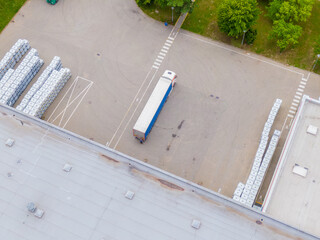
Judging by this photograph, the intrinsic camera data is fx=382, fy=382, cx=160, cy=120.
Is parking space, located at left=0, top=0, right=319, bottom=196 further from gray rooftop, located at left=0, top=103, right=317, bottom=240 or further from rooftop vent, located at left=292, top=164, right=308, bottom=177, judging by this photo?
gray rooftop, located at left=0, top=103, right=317, bottom=240

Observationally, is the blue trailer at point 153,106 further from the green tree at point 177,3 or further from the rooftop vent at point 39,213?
the rooftop vent at point 39,213

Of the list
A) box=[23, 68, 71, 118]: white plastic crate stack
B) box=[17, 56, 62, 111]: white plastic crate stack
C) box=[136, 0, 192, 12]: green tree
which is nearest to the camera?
box=[23, 68, 71, 118]: white plastic crate stack

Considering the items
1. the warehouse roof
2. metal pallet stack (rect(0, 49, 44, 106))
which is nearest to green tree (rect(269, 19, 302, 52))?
the warehouse roof

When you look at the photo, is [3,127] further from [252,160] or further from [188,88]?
[252,160]

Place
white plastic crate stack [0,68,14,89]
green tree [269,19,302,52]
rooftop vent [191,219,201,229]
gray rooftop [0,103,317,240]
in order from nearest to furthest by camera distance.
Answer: gray rooftop [0,103,317,240] < rooftop vent [191,219,201,229] < white plastic crate stack [0,68,14,89] < green tree [269,19,302,52]

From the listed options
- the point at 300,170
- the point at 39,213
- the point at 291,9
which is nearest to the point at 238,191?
the point at 300,170
